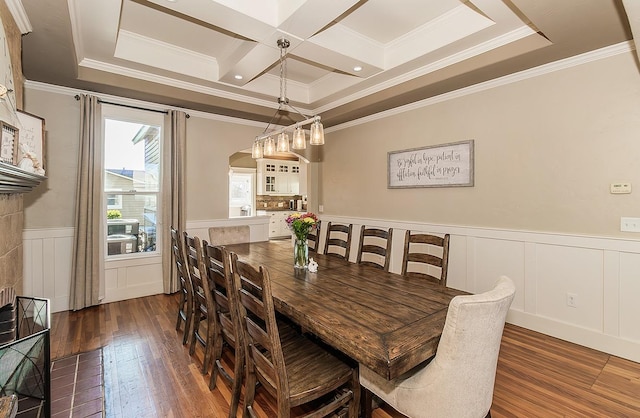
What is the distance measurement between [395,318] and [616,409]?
174 cm

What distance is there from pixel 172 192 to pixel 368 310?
11.6ft

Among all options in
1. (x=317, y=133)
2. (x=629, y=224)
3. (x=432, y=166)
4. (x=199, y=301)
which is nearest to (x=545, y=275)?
(x=629, y=224)

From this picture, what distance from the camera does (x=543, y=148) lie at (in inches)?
120

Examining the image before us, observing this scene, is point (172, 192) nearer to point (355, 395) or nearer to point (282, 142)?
point (282, 142)

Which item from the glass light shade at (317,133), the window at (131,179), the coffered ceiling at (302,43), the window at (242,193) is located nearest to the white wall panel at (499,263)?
the coffered ceiling at (302,43)

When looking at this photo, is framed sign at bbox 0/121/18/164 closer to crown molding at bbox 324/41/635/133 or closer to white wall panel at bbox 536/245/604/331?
crown molding at bbox 324/41/635/133

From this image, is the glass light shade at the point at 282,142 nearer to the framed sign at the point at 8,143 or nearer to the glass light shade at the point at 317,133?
the glass light shade at the point at 317,133

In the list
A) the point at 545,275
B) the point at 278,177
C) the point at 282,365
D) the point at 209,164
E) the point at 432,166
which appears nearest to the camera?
the point at 282,365

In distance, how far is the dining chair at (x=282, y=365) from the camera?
4.68ft

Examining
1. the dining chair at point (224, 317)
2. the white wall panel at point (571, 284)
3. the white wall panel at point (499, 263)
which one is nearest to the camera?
the dining chair at point (224, 317)

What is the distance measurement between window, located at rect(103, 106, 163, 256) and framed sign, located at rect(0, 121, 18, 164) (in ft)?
6.87

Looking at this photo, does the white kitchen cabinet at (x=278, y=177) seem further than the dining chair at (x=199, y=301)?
Yes

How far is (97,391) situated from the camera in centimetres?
218

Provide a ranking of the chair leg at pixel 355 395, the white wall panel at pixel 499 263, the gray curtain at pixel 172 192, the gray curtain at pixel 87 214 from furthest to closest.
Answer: the gray curtain at pixel 172 192
the gray curtain at pixel 87 214
the white wall panel at pixel 499 263
the chair leg at pixel 355 395
